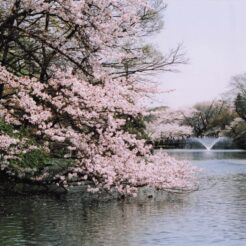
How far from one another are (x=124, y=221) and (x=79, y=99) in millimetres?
3533

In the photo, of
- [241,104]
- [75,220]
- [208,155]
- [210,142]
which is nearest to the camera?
[75,220]

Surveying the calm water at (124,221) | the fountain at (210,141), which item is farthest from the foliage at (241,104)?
the calm water at (124,221)

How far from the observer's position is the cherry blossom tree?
16.6 metres

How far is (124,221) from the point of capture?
15203mm

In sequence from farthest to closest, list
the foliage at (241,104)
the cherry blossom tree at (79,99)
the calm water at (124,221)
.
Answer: the foliage at (241,104), the cherry blossom tree at (79,99), the calm water at (124,221)

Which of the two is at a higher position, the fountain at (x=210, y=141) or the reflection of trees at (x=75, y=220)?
the fountain at (x=210, y=141)

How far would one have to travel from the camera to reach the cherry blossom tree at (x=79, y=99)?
1656 cm

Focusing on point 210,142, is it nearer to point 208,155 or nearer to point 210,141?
point 210,141

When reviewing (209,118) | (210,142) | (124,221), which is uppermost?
(209,118)

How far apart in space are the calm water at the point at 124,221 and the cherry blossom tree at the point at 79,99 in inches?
37.8

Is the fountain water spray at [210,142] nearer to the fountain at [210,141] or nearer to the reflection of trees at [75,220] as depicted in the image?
the fountain at [210,141]

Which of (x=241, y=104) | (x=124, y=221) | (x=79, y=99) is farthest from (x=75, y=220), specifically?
(x=241, y=104)

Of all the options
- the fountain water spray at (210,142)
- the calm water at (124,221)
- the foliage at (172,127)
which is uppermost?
the foliage at (172,127)

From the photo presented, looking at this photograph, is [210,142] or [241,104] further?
[210,142]
